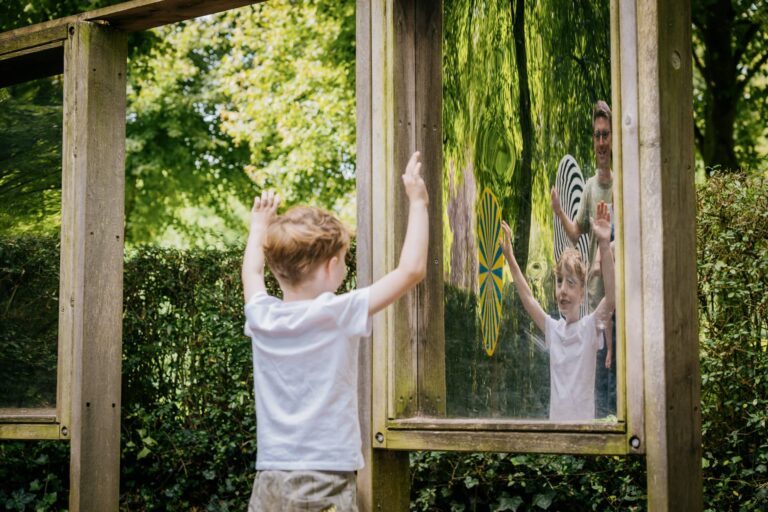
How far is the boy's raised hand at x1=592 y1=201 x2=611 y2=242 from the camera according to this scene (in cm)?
343

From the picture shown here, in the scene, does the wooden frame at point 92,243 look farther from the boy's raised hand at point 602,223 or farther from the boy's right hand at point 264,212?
the boy's raised hand at point 602,223

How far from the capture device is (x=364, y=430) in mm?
3789

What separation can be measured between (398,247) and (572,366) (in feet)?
2.63

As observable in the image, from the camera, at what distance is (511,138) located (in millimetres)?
3832

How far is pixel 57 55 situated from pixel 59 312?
1310 mm

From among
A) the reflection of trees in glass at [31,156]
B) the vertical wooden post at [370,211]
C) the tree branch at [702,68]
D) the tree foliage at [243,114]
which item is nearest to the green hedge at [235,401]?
the reflection of trees in glass at [31,156]

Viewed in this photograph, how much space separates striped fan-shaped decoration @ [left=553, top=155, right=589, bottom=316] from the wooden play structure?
0.27 m

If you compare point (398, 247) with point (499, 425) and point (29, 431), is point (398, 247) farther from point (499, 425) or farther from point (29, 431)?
point (29, 431)

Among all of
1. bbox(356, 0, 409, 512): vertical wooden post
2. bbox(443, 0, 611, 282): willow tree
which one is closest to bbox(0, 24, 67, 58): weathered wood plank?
bbox(356, 0, 409, 512): vertical wooden post

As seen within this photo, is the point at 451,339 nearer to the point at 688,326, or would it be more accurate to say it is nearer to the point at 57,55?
the point at 688,326

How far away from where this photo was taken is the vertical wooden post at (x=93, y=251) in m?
4.62

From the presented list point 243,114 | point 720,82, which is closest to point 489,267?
point 720,82

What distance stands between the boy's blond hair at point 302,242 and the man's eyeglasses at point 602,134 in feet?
3.15

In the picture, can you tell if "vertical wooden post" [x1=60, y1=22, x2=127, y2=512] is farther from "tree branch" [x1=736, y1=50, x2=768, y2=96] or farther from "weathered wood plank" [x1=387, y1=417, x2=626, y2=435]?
"tree branch" [x1=736, y1=50, x2=768, y2=96]
